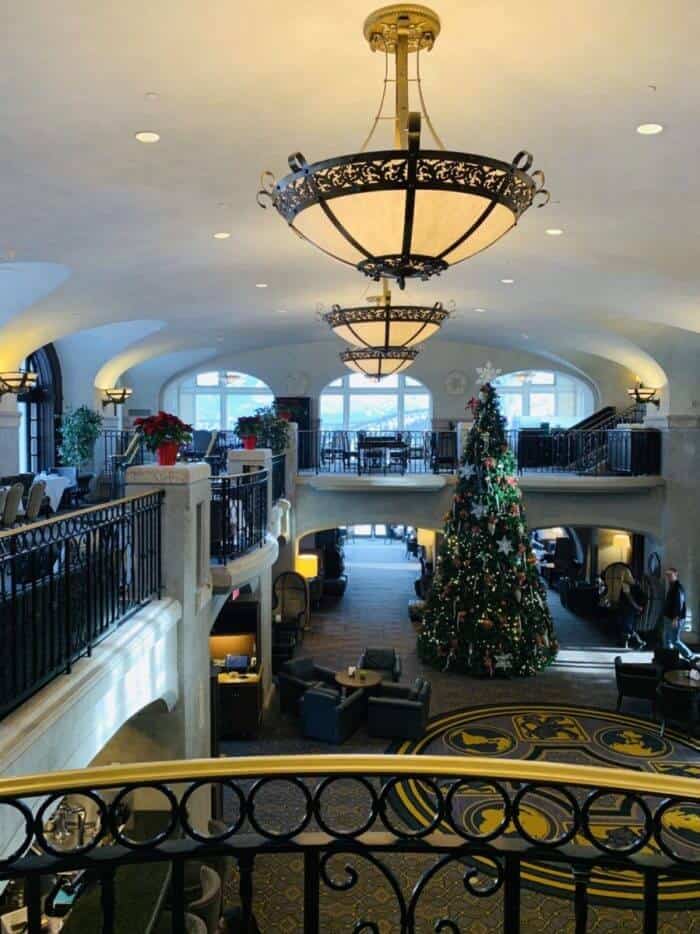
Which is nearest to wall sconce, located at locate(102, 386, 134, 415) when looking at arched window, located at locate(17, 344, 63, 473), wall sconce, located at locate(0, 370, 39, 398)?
arched window, located at locate(17, 344, 63, 473)

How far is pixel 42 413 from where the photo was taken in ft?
54.2

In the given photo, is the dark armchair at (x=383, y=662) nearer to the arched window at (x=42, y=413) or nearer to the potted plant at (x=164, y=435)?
the potted plant at (x=164, y=435)

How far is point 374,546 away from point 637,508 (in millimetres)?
14029

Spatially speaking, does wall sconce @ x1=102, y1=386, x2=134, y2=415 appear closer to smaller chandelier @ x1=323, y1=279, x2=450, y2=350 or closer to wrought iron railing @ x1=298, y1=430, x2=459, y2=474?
wrought iron railing @ x1=298, y1=430, x2=459, y2=474

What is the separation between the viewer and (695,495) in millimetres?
16781

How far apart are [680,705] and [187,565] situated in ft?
25.0

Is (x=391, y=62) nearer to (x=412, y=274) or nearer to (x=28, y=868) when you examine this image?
(x=412, y=274)

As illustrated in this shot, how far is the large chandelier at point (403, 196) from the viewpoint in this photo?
3.01 meters

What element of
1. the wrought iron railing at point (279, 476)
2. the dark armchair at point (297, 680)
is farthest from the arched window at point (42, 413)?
the dark armchair at point (297, 680)

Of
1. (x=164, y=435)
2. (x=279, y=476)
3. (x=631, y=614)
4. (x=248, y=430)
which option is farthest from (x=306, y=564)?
(x=164, y=435)

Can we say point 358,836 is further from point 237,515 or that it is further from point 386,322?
point 237,515

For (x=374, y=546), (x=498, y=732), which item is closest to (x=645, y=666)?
(x=498, y=732)

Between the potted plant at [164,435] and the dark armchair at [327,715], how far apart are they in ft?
17.1

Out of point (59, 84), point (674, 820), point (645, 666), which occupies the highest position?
point (59, 84)
